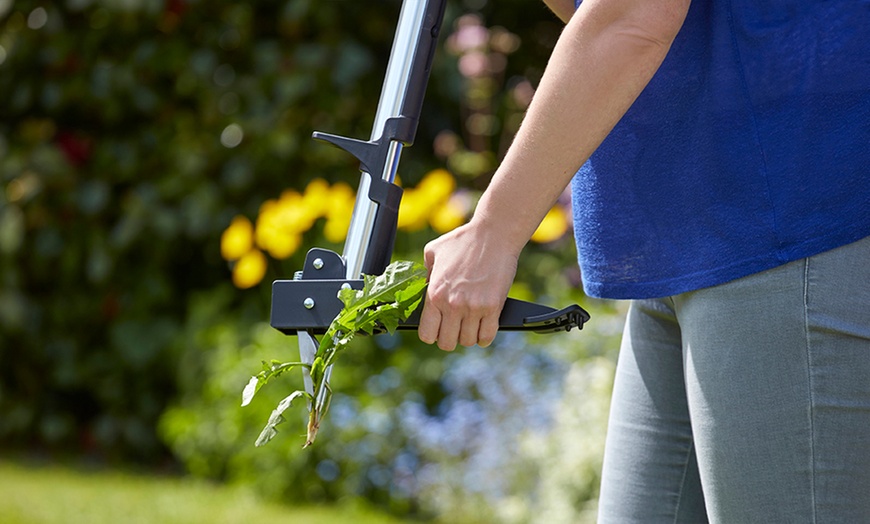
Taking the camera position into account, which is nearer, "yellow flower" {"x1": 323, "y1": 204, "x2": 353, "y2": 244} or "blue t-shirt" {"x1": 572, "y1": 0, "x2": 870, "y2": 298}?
"blue t-shirt" {"x1": 572, "y1": 0, "x2": 870, "y2": 298}

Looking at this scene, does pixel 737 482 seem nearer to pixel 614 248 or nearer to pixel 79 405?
pixel 614 248

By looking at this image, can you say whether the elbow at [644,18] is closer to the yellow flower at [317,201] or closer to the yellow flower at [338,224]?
the yellow flower at [338,224]

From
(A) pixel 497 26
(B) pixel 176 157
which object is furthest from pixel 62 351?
(A) pixel 497 26

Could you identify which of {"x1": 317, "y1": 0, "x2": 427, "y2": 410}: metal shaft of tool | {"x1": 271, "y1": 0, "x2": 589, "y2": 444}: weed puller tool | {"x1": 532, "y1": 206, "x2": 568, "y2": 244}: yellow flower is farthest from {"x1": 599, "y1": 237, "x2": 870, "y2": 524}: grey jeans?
{"x1": 532, "y1": 206, "x2": 568, "y2": 244}: yellow flower

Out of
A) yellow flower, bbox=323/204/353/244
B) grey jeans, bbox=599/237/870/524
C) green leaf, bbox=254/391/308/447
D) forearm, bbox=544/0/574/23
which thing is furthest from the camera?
yellow flower, bbox=323/204/353/244

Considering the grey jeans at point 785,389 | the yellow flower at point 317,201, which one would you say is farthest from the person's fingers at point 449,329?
the yellow flower at point 317,201

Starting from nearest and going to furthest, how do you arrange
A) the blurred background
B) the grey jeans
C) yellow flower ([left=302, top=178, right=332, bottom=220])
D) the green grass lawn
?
1. the grey jeans
2. the green grass lawn
3. the blurred background
4. yellow flower ([left=302, top=178, right=332, bottom=220])

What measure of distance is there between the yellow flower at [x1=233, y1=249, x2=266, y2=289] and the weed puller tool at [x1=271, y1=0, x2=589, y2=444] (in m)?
2.52

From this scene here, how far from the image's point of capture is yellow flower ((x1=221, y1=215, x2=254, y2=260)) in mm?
3682

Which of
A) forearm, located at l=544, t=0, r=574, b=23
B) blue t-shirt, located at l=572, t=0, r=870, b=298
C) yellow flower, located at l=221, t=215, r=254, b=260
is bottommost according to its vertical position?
blue t-shirt, located at l=572, t=0, r=870, b=298

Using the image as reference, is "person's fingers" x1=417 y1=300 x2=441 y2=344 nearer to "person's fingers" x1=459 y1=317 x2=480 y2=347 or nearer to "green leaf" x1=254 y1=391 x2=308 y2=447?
"person's fingers" x1=459 y1=317 x2=480 y2=347

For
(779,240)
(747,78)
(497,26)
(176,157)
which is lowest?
(779,240)

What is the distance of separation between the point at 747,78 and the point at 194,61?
3434mm

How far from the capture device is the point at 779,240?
38.9 inches
